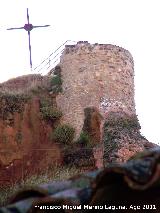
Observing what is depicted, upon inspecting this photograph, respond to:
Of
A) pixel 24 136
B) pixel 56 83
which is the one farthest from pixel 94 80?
pixel 24 136

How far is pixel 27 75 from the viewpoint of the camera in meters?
22.4

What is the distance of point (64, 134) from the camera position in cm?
1828

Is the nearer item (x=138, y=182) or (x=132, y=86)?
(x=138, y=182)

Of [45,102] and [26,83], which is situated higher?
[26,83]

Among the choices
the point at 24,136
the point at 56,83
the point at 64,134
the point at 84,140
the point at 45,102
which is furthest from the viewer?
the point at 56,83

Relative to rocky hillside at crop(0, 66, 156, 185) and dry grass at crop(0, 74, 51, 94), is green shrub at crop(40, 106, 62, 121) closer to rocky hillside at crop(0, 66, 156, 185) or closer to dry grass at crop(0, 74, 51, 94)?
rocky hillside at crop(0, 66, 156, 185)

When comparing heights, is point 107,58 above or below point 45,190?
above

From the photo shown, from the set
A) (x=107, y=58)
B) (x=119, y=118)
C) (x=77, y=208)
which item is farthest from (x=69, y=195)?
(x=107, y=58)

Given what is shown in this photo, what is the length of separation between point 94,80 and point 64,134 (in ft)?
10.5

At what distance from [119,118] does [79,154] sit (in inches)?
97.7

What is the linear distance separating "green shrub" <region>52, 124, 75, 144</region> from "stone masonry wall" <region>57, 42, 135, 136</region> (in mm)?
712

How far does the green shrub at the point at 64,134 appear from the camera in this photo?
18109 millimetres

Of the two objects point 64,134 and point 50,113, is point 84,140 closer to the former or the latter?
point 64,134

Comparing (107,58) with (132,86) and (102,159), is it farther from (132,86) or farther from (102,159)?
(102,159)
